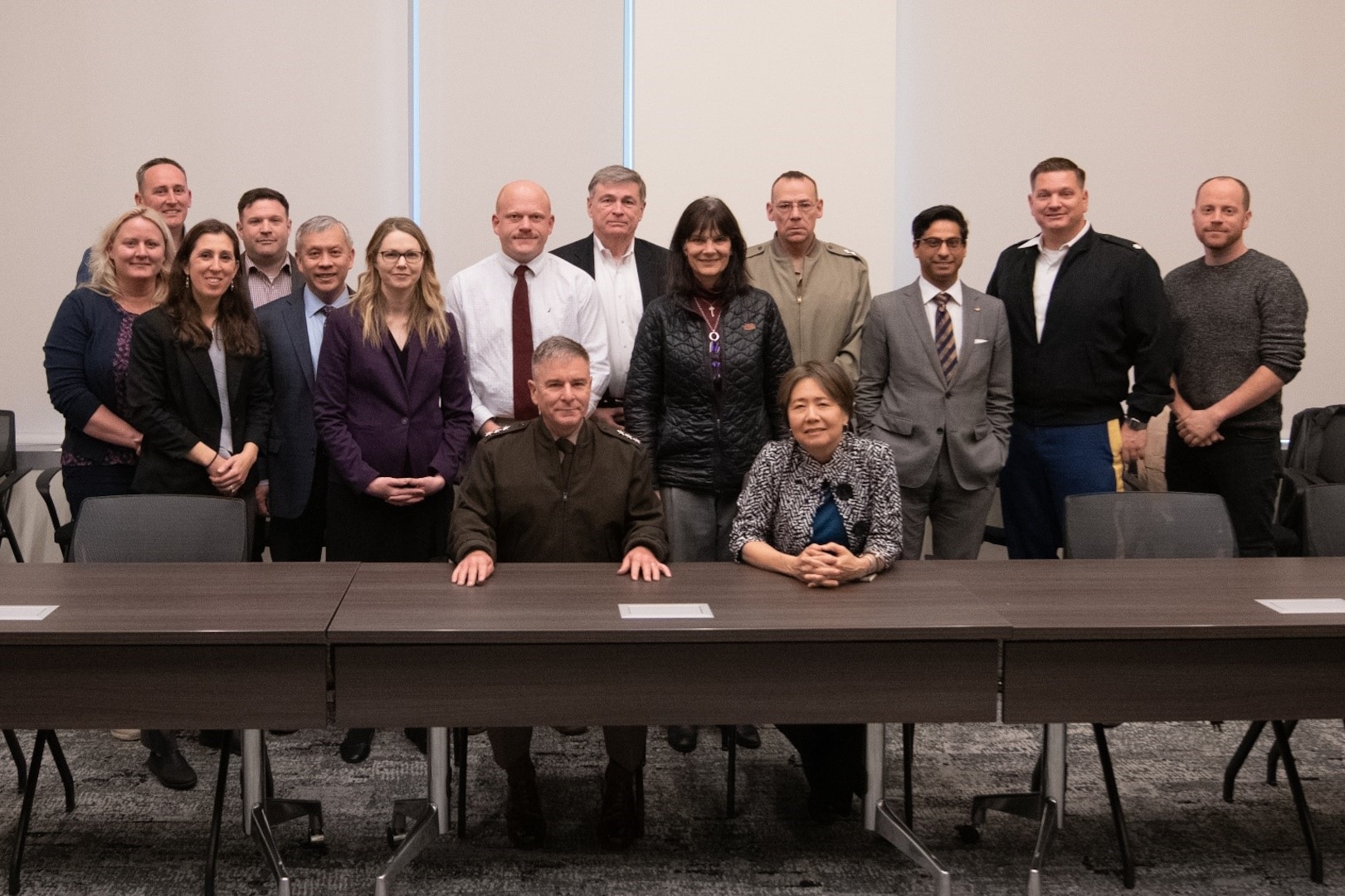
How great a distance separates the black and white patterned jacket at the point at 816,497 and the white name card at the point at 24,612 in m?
1.47

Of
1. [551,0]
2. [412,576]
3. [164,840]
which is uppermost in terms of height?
[551,0]

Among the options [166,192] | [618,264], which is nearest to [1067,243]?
[618,264]

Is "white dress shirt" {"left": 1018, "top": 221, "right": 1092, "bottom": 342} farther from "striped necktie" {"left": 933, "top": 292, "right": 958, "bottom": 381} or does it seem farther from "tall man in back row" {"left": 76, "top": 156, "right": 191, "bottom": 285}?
"tall man in back row" {"left": 76, "top": 156, "right": 191, "bottom": 285}

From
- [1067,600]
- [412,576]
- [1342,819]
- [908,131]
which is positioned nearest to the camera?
[1067,600]

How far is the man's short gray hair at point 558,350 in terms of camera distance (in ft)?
9.48

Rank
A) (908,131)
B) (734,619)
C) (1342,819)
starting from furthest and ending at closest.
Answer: (908,131) → (1342,819) → (734,619)

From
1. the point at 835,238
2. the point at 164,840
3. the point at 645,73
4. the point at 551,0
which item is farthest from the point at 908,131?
the point at 164,840

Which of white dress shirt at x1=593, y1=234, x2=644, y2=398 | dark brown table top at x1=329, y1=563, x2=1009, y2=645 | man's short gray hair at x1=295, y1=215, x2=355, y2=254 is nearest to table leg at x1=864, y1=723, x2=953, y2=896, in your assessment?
dark brown table top at x1=329, y1=563, x2=1009, y2=645

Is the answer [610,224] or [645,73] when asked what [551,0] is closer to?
[645,73]

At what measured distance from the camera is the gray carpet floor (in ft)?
9.07

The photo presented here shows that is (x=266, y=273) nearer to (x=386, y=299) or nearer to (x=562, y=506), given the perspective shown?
(x=386, y=299)

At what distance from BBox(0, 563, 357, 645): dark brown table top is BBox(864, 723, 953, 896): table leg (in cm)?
120

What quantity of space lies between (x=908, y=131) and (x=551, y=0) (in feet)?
5.16

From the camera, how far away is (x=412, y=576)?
2758mm
